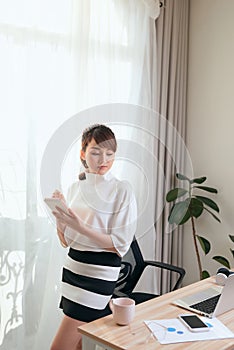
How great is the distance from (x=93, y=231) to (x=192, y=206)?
1.43 meters

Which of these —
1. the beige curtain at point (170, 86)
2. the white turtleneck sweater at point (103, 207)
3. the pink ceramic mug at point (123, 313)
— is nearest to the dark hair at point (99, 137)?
the white turtleneck sweater at point (103, 207)

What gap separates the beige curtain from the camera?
3.13 m

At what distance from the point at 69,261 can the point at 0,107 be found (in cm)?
90

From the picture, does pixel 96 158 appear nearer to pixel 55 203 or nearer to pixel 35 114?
pixel 55 203

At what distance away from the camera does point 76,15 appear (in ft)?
8.39

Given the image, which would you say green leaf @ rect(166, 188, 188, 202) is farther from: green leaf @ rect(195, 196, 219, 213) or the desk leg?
the desk leg

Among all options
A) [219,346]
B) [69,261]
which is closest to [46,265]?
[69,261]

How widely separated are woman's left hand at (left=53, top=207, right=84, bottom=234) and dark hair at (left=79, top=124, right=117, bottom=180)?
0.21 metres

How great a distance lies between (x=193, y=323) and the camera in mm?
1567

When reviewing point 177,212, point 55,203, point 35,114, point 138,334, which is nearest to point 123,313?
point 138,334

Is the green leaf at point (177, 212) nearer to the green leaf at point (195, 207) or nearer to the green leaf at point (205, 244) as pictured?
the green leaf at point (195, 207)

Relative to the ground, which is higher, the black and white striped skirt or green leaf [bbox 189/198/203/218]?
green leaf [bbox 189/198/203/218]

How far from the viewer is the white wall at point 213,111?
3119 mm

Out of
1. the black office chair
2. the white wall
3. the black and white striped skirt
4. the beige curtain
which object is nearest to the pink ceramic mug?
the black and white striped skirt
